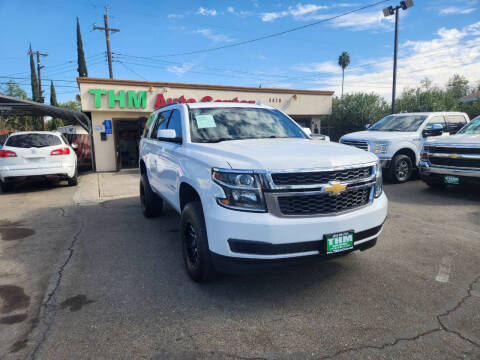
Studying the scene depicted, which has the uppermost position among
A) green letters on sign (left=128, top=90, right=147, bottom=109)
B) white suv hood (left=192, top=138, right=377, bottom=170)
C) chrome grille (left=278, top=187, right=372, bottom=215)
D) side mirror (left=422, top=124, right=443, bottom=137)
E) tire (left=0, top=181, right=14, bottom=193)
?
green letters on sign (left=128, top=90, right=147, bottom=109)

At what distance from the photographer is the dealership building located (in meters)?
15.7

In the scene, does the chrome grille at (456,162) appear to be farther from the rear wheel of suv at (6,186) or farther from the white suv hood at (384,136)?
the rear wheel of suv at (6,186)

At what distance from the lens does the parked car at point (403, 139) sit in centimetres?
938

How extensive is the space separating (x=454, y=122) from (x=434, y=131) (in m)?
1.80

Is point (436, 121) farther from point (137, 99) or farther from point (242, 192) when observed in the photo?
point (137, 99)

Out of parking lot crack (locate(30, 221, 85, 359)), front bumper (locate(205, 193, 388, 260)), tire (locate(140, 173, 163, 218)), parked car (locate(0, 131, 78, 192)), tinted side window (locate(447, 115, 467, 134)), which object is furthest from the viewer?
tinted side window (locate(447, 115, 467, 134))

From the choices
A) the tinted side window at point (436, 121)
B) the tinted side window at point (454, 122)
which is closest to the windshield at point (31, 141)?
the tinted side window at point (436, 121)

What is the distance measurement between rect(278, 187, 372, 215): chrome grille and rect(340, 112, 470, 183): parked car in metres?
6.81

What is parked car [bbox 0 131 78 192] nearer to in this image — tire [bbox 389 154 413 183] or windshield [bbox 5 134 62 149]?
windshield [bbox 5 134 62 149]

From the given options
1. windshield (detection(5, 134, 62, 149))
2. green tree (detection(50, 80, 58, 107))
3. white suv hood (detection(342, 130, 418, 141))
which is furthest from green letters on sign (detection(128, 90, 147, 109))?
green tree (detection(50, 80, 58, 107))

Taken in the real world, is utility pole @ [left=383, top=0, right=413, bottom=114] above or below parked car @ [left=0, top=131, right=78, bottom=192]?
above

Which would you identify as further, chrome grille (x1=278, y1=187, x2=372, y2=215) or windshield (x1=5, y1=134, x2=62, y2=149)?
windshield (x1=5, y1=134, x2=62, y2=149)

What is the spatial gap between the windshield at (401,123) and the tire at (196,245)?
8630 mm

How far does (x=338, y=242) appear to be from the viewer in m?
2.95
